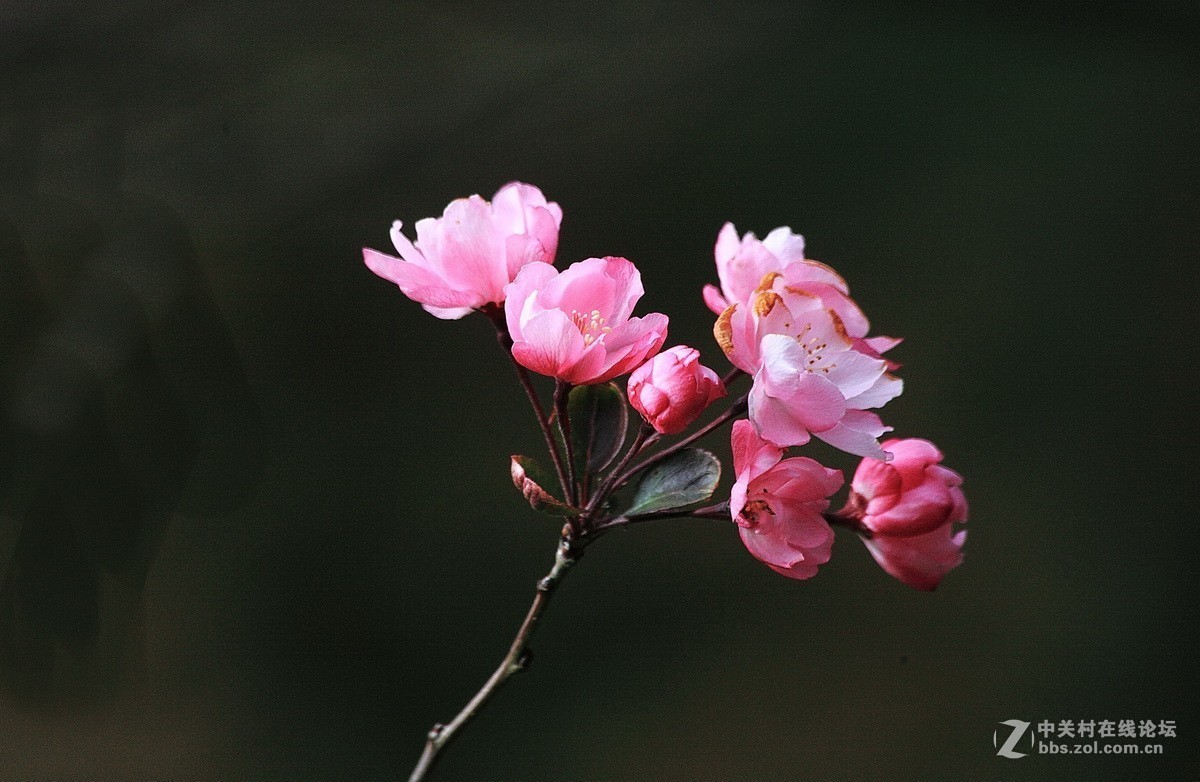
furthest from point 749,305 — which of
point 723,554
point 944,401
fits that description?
point 944,401

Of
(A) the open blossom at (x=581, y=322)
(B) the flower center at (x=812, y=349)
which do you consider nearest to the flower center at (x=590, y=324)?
(A) the open blossom at (x=581, y=322)

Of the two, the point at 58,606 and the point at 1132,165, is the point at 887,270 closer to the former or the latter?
the point at 1132,165

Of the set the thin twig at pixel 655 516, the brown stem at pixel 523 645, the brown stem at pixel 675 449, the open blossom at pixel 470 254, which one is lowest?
the brown stem at pixel 523 645

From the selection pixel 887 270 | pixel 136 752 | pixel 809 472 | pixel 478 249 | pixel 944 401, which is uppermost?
pixel 887 270

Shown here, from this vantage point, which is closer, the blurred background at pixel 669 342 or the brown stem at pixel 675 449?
the brown stem at pixel 675 449

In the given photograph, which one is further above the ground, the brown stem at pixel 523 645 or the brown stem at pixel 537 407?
the brown stem at pixel 537 407

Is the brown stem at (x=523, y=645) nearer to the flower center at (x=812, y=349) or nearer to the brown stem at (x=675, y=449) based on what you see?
the brown stem at (x=675, y=449)
